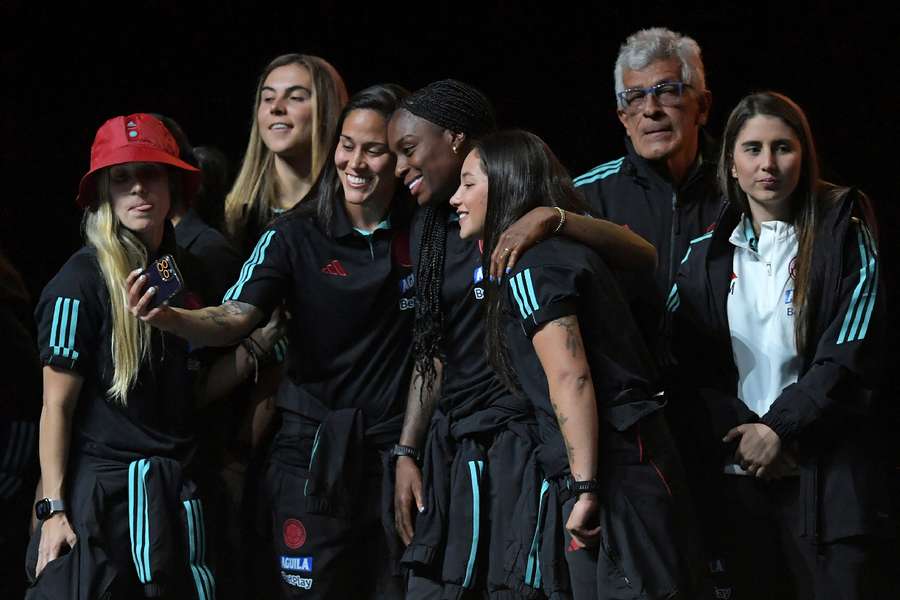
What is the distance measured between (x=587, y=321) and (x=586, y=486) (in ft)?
1.11

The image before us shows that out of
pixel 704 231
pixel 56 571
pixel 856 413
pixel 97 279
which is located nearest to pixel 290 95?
pixel 97 279

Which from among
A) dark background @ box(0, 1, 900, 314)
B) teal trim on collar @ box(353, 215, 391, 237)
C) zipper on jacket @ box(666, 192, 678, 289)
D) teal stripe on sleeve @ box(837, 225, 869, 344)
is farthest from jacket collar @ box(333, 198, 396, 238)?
dark background @ box(0, 1, 900, 314)

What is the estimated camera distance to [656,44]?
356 centimetres

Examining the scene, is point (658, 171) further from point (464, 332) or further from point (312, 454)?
point (312, 454)

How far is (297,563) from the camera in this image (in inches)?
125

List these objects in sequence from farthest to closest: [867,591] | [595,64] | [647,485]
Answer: [595,64]
[867,591]
[647,485]

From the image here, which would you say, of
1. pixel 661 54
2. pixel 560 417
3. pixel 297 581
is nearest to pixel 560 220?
pixel 560 417

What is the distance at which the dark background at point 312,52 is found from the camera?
4.54 metres

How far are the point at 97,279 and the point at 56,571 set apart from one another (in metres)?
0.68

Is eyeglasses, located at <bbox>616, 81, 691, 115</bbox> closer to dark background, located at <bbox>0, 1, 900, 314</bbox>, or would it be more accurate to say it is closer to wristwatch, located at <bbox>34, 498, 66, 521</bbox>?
dark background, located at <bbox>0, 1, 900, 314</bbox>

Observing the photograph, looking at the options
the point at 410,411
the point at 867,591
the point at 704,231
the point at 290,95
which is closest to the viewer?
the point at 867,591

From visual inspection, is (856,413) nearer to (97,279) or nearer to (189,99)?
(97,279)

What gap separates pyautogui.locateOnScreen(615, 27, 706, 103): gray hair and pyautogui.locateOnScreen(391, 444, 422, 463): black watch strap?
118cm

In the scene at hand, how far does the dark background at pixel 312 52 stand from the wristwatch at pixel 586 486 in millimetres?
2251
